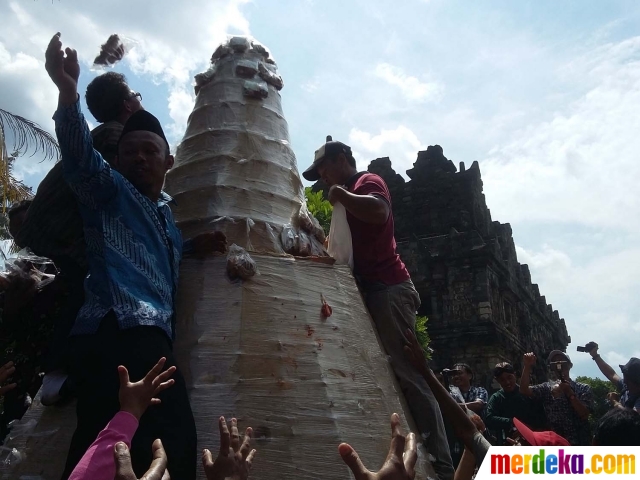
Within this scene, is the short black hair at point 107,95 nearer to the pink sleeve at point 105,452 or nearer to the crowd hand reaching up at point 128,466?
the pink sleeve at point 105,452

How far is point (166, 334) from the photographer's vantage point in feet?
7.48

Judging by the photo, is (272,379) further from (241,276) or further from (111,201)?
(111,201)

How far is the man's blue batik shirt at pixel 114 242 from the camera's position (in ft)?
7.00

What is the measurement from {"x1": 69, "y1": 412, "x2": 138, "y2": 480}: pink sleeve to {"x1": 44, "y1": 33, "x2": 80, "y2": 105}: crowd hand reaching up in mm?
1106

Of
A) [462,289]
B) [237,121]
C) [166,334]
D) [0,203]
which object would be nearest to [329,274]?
[166,334]

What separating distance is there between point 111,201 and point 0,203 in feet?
21.0

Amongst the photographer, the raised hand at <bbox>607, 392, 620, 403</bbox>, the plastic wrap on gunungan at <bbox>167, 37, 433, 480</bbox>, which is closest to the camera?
the plastic wrap on gunungan at <bbox>167, 37, 433, 480</bbox>

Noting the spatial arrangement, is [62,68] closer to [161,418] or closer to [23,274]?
[161,418]

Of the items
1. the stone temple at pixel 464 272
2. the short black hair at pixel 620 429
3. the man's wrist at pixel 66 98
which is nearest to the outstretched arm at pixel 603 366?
the short black hair at pixel 620 429

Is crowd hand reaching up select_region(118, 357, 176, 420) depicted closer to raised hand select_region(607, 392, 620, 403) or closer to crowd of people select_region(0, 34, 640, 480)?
crowd of people select_region(0, 34, 640, 480)

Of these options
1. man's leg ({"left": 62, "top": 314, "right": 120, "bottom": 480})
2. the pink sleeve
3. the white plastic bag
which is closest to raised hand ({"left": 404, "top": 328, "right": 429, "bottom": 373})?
the white plastic bag

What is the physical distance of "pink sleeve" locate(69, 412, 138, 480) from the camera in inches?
62.6

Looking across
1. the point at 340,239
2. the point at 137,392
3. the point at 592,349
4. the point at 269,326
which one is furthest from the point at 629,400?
the point at 137,392

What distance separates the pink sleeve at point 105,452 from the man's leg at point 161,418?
30 centimetres
